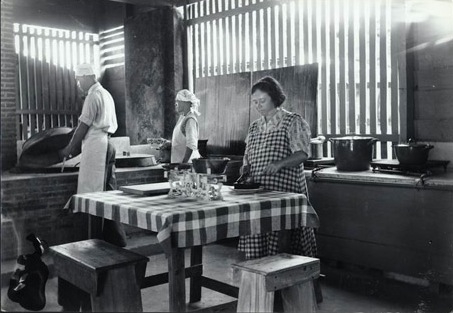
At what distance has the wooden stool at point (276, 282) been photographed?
3.08 metres

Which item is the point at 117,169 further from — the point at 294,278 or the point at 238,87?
the point at 294,278

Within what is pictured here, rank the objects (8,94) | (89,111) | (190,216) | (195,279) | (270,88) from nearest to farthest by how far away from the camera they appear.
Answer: (190,216), (270,88), (195,279), (89,111), (8,94)

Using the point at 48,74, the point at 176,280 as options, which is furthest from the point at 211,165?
the point at 48,74

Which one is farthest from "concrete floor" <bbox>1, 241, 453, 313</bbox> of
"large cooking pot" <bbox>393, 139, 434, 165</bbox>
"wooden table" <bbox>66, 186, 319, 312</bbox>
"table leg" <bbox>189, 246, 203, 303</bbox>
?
"large cooking pot" <bbox>393, 139, 434, 165</bbox>

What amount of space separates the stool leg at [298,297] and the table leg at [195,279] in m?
1.25

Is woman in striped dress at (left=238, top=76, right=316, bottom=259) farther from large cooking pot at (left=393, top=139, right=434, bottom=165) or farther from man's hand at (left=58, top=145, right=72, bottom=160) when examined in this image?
man's hand at (left=58, top=145, right=72, bottom=160)

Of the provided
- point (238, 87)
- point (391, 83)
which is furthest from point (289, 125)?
point (238, 87)

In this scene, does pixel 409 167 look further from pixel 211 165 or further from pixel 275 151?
pixel 211 165

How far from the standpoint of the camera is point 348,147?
5.14 m

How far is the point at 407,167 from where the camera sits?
4.68 metres

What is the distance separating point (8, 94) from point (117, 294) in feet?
13.3

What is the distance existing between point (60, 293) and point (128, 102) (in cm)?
583

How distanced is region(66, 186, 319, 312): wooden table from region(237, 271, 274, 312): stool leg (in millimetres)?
284

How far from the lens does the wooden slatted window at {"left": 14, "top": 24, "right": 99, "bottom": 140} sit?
33.2 feet
